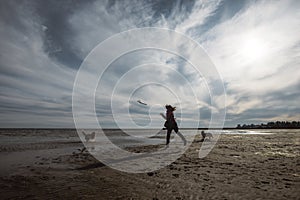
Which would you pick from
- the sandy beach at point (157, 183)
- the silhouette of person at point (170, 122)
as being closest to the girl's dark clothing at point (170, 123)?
the silhouette of person at point (170, 122)

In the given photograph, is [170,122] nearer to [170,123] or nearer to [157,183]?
[170,123]

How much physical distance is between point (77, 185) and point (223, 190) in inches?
128

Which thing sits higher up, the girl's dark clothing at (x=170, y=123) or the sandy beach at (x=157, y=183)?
the girl's dark clothing at (x=170, y=123)

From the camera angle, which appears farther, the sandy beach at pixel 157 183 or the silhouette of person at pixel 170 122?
the silhouette of person at pixel 170 122

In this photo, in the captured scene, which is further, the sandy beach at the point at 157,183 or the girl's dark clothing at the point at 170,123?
the girl's dark clothing at the point at 170,123

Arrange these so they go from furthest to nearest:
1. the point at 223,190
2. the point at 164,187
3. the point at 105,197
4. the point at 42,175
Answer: the point at 42,175 → the point at 164,187 → the point at 223,190 → the point at 105,197

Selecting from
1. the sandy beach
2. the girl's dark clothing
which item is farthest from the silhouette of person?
the sandy beach

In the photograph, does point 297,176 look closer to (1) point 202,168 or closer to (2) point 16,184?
(1) point 202,168

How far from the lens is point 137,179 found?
15.0 ft

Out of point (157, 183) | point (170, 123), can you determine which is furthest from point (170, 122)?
point (157, 183)

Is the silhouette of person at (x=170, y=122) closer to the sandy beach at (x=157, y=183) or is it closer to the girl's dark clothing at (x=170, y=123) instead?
the girl's dark clothing at (x=170, y=123)

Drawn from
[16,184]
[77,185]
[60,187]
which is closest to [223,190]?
[77,185]

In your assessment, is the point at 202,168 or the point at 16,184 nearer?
the point at 16,184

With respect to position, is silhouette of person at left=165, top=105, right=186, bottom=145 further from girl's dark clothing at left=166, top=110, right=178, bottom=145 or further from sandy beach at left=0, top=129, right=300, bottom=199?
sandy beach at left=0, top=129, right=300, bottom=199
